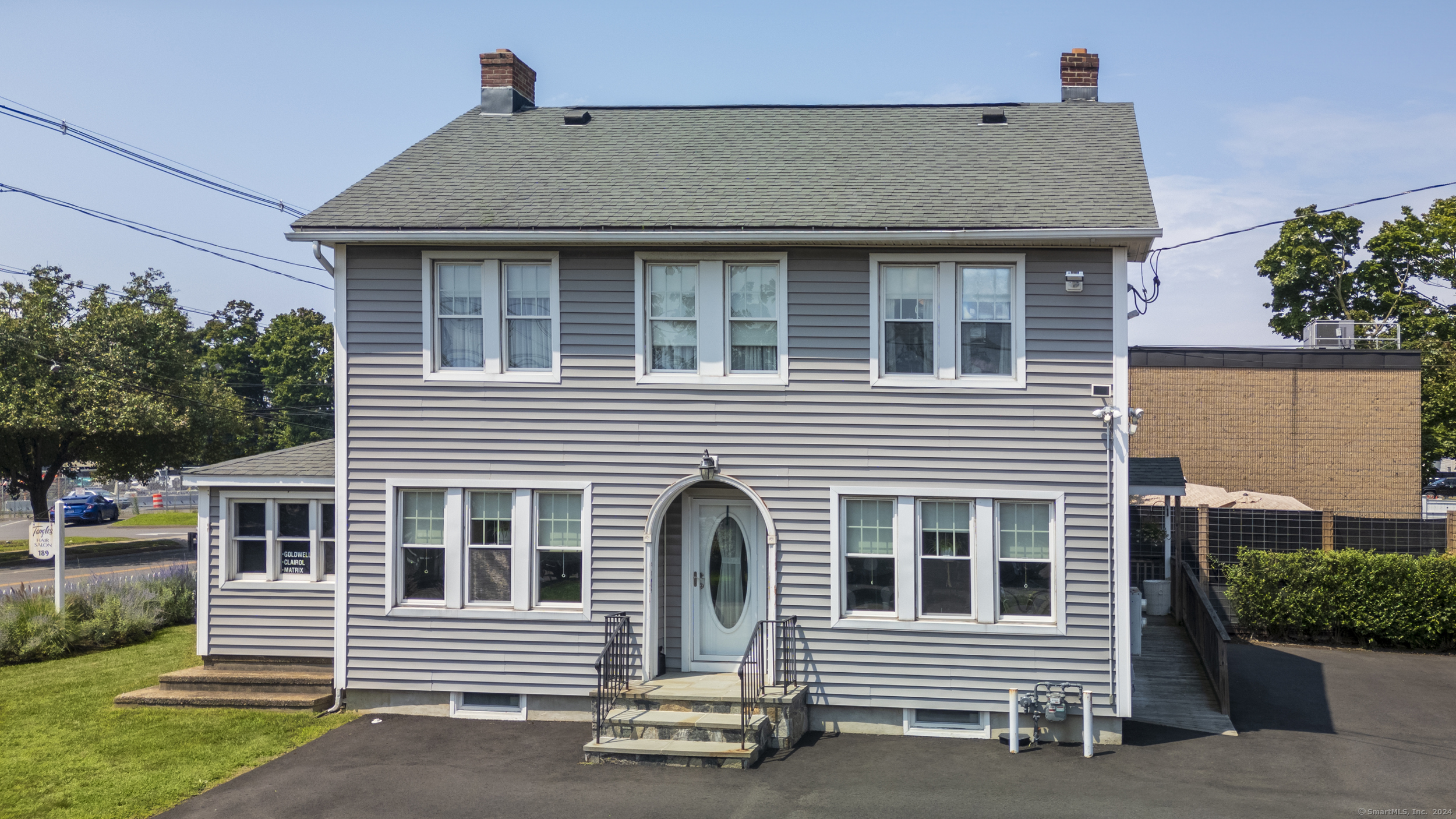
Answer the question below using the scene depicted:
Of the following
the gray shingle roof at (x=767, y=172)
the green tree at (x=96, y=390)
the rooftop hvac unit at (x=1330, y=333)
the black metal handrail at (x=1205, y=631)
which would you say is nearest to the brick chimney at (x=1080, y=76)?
the gray shingle roof at (x=767, y=172)

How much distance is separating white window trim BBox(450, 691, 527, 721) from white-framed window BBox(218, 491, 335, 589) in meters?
2.36

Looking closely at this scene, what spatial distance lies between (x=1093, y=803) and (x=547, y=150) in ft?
33.4

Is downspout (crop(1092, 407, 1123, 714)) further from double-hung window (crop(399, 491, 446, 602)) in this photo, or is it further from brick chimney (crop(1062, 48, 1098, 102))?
double-hung window (crop(399, 491, 446, 602))

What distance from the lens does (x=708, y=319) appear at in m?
11.8

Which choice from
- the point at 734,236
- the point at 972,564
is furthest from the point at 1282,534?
the point at 734,236

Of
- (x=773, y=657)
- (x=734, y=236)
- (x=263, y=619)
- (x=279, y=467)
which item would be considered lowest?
(x=773, y=657)

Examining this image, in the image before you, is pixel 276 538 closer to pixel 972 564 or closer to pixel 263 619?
pixel 263 619

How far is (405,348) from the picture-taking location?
1208cm

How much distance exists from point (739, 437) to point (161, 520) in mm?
48609

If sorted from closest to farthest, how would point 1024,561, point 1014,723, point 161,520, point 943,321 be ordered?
point 1014,723 < point 1024,561 < point 943,321 < point 161,520

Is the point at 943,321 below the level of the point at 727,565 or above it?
above

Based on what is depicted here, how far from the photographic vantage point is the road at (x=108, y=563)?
1038 inches

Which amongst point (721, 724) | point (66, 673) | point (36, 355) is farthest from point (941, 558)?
point (36, 355)

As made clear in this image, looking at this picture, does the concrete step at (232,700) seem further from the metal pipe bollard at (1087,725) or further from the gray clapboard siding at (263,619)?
the metal pipe bollard at (1087,725)
